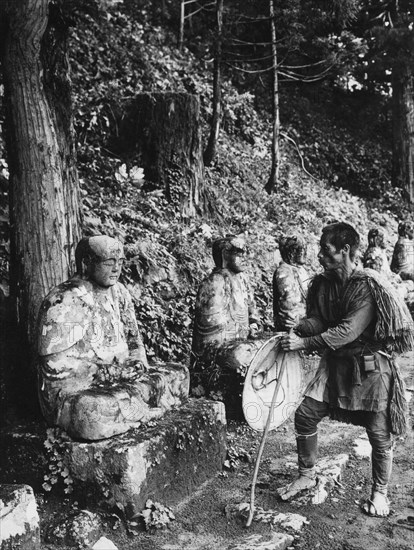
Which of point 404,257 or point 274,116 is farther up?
point 274,116

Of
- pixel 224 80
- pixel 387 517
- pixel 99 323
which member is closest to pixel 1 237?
pixel 99 323

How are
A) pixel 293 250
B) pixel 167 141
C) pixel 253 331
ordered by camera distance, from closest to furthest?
→ pixel 253 331
pixel 293 250
pixel 167 141

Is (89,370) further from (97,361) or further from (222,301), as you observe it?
(222,301)

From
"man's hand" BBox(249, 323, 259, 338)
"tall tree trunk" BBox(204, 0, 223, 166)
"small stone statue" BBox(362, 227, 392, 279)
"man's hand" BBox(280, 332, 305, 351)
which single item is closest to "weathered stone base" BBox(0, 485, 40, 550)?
"man's hand" BBox(280, 332, 305, 351)

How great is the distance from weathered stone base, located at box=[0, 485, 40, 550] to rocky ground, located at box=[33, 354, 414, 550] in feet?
1.08

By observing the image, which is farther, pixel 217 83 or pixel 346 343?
pixel 217 83

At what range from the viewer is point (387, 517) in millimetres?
3906

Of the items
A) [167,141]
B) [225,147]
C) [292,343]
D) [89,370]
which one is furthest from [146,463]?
[225,147]

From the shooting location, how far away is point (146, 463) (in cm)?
377

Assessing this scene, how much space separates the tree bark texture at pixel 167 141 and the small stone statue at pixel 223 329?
165 inches

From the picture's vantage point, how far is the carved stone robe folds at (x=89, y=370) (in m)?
3.78

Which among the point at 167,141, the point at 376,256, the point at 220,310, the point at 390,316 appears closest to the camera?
the point at 390,316

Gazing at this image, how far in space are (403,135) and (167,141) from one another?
10.6m

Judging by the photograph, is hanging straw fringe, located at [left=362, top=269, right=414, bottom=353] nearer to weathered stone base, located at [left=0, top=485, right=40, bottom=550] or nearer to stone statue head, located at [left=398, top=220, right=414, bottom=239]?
weathered stone base, located at [left=0, top=485, right=40, bottom=550]
